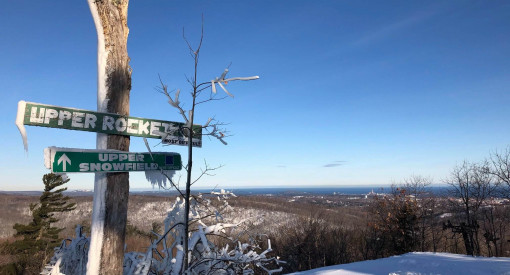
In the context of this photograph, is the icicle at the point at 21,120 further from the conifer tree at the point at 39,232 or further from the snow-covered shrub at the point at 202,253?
the conifer tree at the point at 39,232

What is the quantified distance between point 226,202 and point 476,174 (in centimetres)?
1968

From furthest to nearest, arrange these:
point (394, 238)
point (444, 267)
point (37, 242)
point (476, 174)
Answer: point (476, 174) → point (37, 242) → point (394, 238) → point (444, 267)

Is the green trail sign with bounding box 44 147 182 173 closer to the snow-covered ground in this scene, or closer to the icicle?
the icicle

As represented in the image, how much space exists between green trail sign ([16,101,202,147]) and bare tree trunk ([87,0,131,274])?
97 millimetres

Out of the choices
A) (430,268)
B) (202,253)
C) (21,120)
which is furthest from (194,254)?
(430,268)

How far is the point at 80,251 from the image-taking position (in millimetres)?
3723

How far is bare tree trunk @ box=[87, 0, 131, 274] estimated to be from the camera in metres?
2.76

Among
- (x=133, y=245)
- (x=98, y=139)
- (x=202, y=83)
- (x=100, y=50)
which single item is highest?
(x=100, y=50)

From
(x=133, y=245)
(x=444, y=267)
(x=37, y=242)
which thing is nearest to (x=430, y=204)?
(x=444, y=267)

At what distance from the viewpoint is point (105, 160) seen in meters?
2.75

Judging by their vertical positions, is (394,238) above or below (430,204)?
below

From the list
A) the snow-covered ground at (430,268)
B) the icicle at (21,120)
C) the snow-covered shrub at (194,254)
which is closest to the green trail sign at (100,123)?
the icicle at (21,120)

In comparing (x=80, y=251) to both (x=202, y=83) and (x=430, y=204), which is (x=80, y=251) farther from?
(x=430, y=204)

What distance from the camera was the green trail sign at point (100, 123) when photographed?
2438 mm
